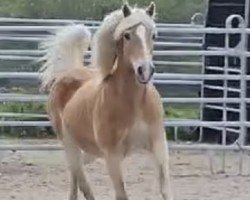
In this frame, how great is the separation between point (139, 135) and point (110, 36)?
672 millimetres

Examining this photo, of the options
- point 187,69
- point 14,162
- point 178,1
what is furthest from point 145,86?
point 178,1

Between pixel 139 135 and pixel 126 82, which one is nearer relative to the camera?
pixel 139 135

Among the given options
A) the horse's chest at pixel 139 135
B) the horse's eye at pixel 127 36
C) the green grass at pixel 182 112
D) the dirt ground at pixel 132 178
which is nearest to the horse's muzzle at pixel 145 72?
the horse's eye at pixel 127 36

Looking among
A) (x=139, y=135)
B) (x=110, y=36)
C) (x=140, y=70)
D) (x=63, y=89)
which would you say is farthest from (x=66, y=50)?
(x=140, y=70)

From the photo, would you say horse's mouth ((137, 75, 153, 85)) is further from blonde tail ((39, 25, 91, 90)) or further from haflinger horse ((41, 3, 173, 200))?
blonde tail ((39, 25, 91, 90))

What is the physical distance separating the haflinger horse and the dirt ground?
3.24ft

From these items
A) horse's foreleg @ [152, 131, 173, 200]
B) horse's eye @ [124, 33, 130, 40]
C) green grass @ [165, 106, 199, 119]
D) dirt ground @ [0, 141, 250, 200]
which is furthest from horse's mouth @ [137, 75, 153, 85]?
green grass @ [165, 106, 199, 119]

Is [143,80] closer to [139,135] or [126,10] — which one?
[139,135]

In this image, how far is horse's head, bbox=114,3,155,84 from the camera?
5559mm

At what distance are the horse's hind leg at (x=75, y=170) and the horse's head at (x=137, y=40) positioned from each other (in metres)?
1.34

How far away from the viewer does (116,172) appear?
5.90 meters

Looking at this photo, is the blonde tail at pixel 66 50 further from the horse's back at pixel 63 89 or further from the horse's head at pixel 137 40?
the horse's head at pixel 137 40

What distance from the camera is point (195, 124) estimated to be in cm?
950

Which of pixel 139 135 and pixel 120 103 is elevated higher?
pixel 120 103
